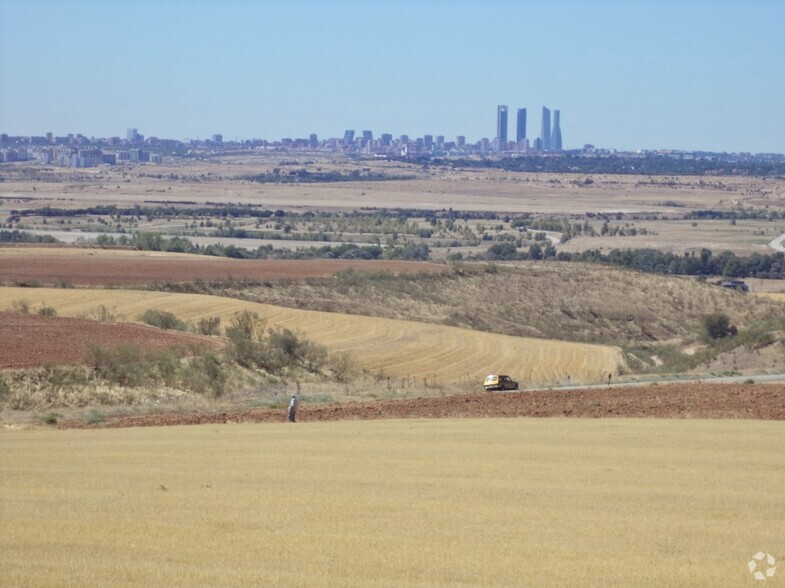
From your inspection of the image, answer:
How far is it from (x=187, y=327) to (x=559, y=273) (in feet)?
135

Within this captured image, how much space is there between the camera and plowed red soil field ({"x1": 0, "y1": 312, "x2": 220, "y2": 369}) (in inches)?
1603

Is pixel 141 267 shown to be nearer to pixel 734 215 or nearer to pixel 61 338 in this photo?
pixel 61 338

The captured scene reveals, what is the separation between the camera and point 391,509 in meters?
17.0

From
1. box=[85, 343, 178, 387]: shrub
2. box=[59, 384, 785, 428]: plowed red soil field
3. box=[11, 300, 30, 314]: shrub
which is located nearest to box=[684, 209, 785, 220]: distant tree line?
box=[11, 300, 30, 314]: shrub

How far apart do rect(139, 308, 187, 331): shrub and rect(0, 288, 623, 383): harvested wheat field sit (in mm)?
1470

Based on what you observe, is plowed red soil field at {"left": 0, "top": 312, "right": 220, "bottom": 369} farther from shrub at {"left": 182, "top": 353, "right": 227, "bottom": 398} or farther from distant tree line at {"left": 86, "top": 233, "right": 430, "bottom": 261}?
distant tree line at {"left": 86, "top": 233, "right": 430, "bottom": 261}

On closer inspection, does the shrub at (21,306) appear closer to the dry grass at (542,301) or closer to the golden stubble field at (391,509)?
the dry grass at (542,301)

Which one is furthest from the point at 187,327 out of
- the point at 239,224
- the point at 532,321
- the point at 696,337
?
the point at 239,224

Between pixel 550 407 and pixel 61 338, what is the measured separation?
2155 centimetres

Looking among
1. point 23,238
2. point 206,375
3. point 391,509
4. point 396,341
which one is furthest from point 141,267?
point 391,509

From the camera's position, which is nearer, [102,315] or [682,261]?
[102,315]

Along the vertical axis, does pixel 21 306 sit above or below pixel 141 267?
above

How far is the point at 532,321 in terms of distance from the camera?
76000 millimetres

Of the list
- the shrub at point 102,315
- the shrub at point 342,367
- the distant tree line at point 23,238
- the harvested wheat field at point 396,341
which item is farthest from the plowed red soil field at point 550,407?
the distant tree line at point 23,238
